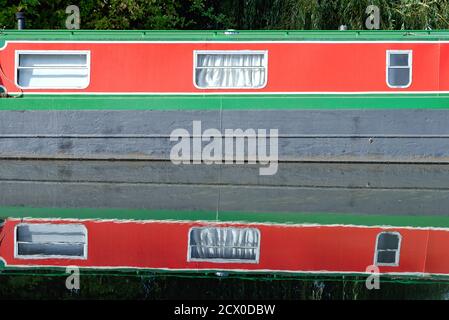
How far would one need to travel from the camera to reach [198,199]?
22.8 feet

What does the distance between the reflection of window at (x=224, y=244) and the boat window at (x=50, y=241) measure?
796 millimetres

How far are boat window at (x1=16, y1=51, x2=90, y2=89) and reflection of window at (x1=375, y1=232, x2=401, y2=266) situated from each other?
561 centimetres

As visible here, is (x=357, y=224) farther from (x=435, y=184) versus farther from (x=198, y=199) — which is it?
(x=435, y=184)

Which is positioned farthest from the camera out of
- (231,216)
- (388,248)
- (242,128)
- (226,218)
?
(242,128)

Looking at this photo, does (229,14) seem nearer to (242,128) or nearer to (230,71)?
(230,71)

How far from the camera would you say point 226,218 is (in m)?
5.95

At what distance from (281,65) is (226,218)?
13.7ft

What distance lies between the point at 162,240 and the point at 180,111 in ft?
15.0

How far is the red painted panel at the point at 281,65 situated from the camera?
9539 mm

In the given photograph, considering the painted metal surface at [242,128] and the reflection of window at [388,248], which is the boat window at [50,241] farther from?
the painted metal surface at [242,128]

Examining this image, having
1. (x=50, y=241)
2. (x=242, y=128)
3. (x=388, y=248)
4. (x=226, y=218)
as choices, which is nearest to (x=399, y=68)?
(x=242, y=128)

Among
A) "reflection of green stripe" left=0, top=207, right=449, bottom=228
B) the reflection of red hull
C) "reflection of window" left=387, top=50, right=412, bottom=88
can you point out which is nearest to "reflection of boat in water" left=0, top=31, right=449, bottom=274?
"reflection of window" left=387, top=50, right=412, bottom=88

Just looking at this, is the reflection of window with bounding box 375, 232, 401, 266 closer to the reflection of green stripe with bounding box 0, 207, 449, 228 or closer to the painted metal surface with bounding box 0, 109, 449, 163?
the reflection of green stripe with bounding box 0, 207, 449, 228

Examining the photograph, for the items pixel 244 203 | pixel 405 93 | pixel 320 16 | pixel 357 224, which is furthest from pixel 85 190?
pixel 320 16
